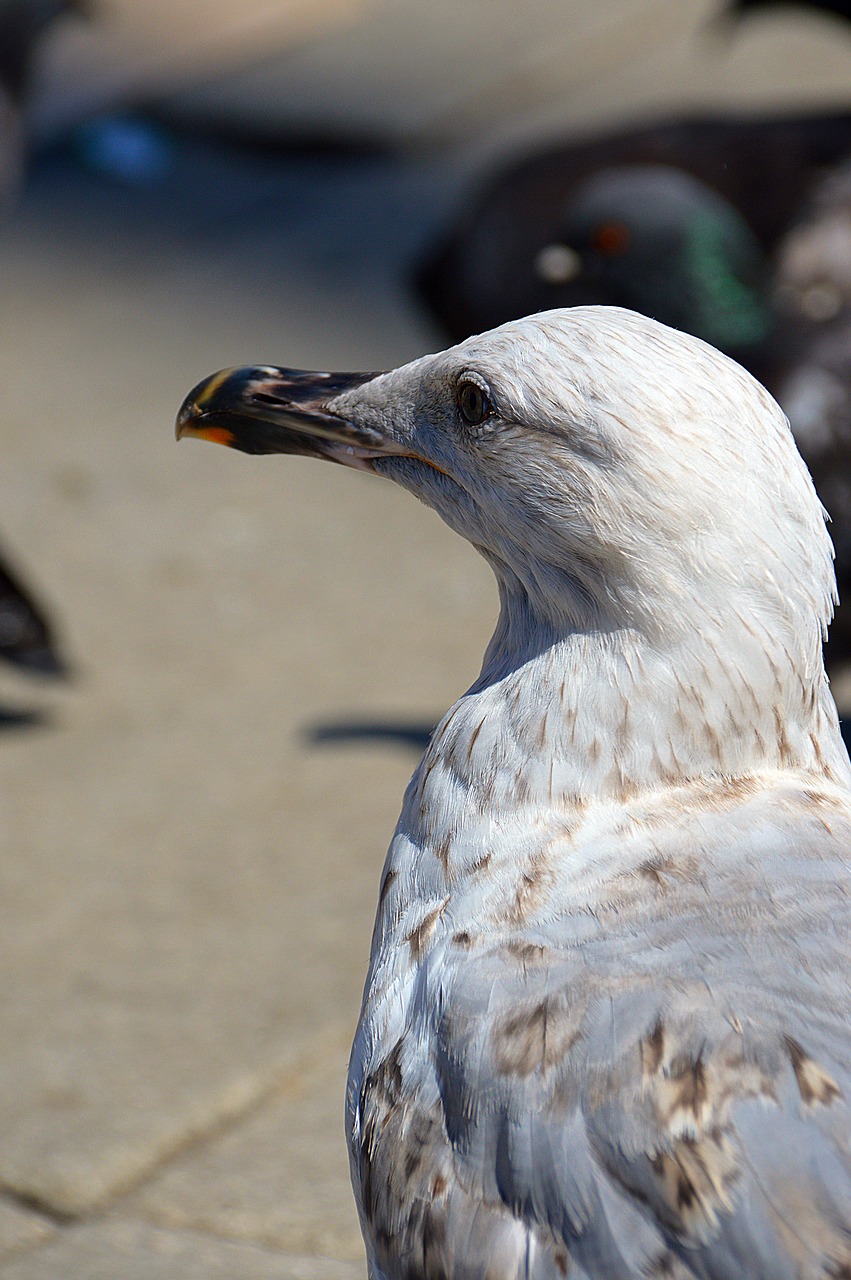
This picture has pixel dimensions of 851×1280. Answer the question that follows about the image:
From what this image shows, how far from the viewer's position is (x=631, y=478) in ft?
5.63

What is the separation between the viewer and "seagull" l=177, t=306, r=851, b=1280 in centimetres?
150

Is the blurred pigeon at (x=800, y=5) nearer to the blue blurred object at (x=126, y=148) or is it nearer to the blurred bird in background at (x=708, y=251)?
the blurred bird in background at (x=708, y=251)

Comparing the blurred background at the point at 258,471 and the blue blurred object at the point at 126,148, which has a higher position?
the blue blurred object at the point at 126,148

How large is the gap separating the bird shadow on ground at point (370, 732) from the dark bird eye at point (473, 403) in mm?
2153

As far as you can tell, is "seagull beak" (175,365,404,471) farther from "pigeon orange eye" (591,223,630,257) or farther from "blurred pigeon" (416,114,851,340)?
"blurred pigeon" (416,114,851,340)

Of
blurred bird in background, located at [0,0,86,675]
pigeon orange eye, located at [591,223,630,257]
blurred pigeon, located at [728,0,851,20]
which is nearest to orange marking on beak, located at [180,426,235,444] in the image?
pigeon orange eye, located at [591,223,630,257]

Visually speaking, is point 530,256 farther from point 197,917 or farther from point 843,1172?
point 843,1172

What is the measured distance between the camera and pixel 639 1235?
4.93 ft

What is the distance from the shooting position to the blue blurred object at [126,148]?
771 centimetres

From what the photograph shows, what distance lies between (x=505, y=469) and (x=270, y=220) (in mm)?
5621

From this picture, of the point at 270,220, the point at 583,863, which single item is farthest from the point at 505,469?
the point at 270,220

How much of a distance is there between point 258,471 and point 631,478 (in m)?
3.84

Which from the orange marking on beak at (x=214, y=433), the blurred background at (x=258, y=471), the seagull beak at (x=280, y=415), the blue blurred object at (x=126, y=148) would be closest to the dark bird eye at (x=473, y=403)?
the seagull beak at (x=280, y=415)

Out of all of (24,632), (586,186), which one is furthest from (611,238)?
(24,632)
